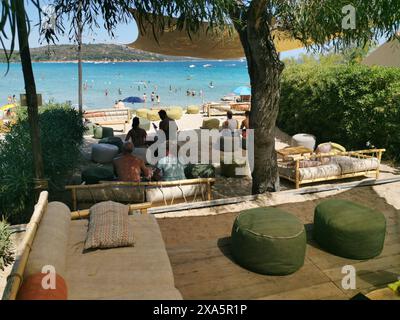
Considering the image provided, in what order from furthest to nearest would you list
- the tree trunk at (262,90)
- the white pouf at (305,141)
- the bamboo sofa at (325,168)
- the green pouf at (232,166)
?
the white pouf at (305,141) < the green pouf at (232,166) < the bamboo sofa at (325,168) < the tree trunk at (262,90)

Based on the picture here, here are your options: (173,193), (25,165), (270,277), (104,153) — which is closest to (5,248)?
(25,165)

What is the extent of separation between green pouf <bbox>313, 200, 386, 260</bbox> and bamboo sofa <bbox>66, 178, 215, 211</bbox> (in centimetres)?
229

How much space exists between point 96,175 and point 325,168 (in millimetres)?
4313

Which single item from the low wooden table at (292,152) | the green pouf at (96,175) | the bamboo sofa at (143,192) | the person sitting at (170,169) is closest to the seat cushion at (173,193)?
the bamboo sofa at (143,192)

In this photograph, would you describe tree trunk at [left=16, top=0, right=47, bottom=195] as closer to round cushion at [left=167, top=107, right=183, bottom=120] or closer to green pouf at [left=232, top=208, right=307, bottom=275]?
green pouf at [left=232, top=208, right=307, bottom=275]

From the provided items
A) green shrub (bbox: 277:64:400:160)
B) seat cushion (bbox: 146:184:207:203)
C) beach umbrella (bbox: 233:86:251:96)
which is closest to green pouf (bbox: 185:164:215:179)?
seat cushion (bbox: 146:184:207:203)

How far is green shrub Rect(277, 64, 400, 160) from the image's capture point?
8.91m

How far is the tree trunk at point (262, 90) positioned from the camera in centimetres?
568

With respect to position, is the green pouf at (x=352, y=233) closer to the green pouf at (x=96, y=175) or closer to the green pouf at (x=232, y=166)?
the green pouf at (x=96, y=175)

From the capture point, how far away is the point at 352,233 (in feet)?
12.5

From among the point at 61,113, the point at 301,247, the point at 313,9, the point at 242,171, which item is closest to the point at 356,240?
the point at 301,247

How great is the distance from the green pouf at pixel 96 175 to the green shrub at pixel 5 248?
163cm

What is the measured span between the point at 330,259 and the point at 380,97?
6.52 meters
